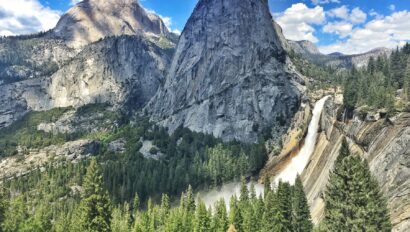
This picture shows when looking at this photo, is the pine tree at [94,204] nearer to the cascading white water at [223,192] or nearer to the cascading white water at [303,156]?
the cascading white water at [303,156]

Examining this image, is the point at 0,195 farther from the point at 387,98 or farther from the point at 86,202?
the point at 387,98

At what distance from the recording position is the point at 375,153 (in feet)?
319

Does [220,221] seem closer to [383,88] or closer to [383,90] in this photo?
[383,90]

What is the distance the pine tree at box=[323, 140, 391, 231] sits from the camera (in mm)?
58656

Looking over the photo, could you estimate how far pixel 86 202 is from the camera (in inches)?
1989

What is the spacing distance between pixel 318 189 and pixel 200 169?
89.7 m

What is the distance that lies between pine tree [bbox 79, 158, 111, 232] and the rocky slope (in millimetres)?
47551

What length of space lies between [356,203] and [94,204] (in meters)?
34.9

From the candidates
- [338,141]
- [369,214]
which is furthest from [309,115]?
[369,214]

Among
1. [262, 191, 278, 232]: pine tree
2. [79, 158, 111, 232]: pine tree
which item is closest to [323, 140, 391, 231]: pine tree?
[262, 191, 278, 232]: pine tree

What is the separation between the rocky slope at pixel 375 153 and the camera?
255 ft

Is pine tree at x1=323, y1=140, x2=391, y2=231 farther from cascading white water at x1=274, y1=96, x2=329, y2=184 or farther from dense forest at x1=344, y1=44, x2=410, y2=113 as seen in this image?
cascading white water at x1=274, y1=96, x2=329, y2=184

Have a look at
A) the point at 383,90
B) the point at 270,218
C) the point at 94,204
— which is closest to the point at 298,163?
the point at 383,90

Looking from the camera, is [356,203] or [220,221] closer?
[356,203]
